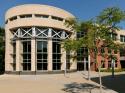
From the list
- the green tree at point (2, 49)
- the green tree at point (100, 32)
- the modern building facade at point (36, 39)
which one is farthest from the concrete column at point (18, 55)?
the green tree at point (100, 32)

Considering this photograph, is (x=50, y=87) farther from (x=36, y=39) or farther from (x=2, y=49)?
(x=2, y=49)

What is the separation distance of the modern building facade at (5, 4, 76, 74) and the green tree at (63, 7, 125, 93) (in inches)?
1038

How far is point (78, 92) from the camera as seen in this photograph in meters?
23.0

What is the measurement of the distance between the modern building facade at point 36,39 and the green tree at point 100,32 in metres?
26.4

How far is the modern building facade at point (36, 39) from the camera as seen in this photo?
4697 centimetres

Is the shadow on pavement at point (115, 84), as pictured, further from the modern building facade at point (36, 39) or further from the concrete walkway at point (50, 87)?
the modern building facade at point (36, 39)

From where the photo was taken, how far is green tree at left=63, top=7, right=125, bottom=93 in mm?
19422

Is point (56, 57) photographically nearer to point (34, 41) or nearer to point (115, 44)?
point (34, 41)

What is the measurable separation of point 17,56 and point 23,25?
219 inches

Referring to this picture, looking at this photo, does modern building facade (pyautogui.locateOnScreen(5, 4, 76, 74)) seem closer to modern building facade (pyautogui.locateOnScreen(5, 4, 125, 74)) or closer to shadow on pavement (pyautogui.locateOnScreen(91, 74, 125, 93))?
modern building facade (pyautogui.locateOnScreen(5, 4, 125, 74))

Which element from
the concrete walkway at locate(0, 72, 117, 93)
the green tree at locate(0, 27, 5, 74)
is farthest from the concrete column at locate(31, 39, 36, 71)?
the concrete walkway at locate(0, 72, 117, 93)

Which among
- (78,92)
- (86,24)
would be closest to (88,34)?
(86,24)

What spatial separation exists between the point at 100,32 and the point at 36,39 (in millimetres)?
28226

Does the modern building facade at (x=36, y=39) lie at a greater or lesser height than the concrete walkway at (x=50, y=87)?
greater
